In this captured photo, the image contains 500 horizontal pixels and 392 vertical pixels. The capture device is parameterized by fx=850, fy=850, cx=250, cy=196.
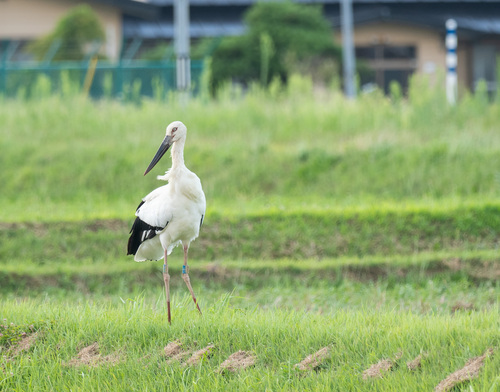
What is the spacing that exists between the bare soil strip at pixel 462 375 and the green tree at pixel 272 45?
2008cm

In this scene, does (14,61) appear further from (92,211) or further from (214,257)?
(214,257)

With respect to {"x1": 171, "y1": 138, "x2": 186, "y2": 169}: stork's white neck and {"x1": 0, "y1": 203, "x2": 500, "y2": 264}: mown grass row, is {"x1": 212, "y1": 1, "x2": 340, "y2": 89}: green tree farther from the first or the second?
{"x1": 171, "y1": 138, "x2": 186, "y2": 169}: stork's white neck

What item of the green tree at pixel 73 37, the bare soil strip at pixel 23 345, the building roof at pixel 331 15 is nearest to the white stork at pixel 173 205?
the bare soil strip at pixel 23 345

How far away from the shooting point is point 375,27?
29.0 meters

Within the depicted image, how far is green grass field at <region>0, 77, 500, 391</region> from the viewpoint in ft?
17.5

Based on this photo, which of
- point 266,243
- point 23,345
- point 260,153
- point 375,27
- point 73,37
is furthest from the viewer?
point 375,27

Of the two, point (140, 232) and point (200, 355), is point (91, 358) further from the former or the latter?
point (140, 232)

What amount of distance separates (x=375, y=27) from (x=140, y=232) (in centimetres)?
2396

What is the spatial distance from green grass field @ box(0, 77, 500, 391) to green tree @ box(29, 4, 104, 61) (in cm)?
588

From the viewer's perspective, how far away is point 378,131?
45.2ft

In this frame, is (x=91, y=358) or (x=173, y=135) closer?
(x=91, y=358)

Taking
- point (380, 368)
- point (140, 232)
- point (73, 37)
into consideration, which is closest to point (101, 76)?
point (73, 37)

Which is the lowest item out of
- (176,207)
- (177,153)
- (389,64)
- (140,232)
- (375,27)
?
(140,232)

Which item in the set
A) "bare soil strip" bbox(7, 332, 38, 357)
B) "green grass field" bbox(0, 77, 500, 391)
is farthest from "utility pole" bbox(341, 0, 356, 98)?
"bare soil strip" bbox(7, 332, 38, 357)
